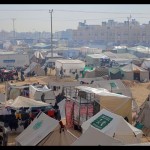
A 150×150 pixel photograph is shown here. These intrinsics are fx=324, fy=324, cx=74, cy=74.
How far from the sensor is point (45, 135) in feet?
21.1

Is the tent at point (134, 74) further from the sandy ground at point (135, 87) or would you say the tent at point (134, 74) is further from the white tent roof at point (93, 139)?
the white tent roof at point (93, 139)

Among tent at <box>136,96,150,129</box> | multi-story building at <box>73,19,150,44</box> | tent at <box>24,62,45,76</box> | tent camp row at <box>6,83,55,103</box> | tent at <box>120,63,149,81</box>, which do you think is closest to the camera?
tent at <box>136,96,150,129</box>

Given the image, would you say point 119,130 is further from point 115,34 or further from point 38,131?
point 115,34

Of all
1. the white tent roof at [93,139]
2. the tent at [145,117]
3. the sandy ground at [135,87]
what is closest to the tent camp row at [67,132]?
the white tent roof at [93,139]

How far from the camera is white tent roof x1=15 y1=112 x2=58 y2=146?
654cm

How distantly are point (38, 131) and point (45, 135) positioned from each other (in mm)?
488

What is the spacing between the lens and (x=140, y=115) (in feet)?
34.1

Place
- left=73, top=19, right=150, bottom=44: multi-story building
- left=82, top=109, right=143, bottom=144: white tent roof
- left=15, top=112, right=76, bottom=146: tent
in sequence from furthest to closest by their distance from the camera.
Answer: left=73, top=19, right=150, bottom=44: multi-story building
left=82, top=109, right=143, bottom=144: white tent roof
left=15, top=112, right=76, bottom=146: tent

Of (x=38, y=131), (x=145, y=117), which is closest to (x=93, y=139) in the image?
(x=38, y=131)

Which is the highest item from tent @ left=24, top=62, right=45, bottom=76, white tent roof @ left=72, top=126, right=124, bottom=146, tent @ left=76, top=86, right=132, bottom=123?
white tent roof @ left=72, top=126, right=124, bottom=146

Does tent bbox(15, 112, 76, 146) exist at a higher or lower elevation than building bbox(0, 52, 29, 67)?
higher

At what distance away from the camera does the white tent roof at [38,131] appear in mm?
6543


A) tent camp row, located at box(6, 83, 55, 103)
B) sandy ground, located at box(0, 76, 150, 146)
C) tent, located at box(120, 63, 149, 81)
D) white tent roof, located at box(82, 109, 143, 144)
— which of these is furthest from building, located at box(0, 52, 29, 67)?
white tent roof, located at box(82, 109, 143, 144)

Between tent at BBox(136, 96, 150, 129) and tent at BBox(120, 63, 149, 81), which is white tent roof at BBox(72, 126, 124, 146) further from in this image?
tent at BBox(120, 63, 149, 81)
